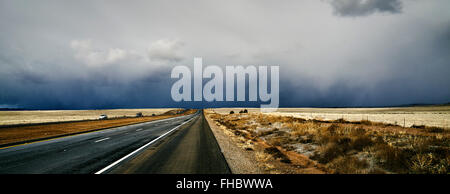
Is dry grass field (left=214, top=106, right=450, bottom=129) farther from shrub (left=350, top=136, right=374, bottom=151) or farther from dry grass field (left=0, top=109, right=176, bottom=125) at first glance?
dry grass field (left=0, top=109, right=176, bottom=125)

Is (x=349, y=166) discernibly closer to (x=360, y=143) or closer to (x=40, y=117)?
(x=360, y=143)

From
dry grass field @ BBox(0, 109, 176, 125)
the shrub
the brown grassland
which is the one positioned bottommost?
dry grass field @ BBox(0, 109, 176, 125)

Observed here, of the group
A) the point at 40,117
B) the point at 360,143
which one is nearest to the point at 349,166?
the point at 360,143

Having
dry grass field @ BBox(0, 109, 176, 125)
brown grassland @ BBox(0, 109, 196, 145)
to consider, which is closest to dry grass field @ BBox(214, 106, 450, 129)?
brown grassland @ BBox(0, 109, 196, 145)

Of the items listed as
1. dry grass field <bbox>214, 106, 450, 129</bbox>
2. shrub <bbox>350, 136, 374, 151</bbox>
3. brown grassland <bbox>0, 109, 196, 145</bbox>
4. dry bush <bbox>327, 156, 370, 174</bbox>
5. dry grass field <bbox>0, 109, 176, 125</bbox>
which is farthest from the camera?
dry grass field <bbox>0, 109, 176, 125</bbox>

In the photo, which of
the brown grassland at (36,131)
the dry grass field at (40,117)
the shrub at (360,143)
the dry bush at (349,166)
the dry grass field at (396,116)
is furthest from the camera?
the dry grass field at (40,117)

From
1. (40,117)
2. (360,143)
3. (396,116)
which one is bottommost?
(40,117)

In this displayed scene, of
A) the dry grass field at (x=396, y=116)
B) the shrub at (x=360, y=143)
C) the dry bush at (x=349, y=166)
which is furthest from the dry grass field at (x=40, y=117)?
the dry grass field at (x=396, y=116)

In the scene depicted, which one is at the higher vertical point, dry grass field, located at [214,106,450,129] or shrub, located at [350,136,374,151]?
shrub, located at [350,136,374,151]

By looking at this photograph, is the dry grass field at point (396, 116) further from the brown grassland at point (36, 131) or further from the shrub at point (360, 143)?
the brown grassland at point (36, 131)
